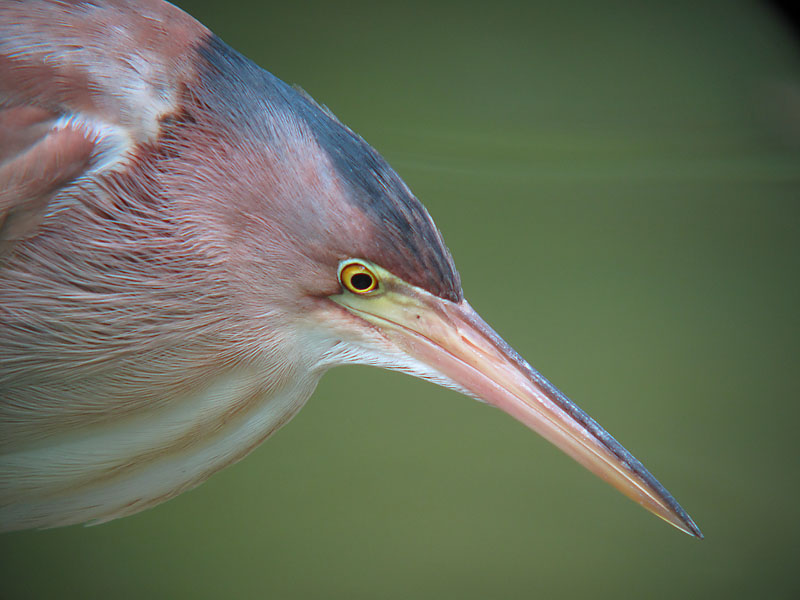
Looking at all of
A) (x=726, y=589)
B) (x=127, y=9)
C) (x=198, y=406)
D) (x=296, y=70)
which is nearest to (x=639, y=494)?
(x=198, y=406)

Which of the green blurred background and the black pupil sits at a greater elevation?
the green blurred background

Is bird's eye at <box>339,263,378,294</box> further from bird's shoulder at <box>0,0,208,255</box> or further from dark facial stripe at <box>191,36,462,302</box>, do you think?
bird's shoulder at <box>0,0,208,255</box>

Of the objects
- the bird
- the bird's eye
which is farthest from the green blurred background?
the bird's eye

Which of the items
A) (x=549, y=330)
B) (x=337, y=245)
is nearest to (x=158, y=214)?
(x=337, y=245)

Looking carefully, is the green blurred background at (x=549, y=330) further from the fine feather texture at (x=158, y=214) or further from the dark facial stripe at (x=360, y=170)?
the dark facial stripe at (x=360, y=170)

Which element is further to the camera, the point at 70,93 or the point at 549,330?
the point at 549,330

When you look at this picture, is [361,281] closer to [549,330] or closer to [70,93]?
[70,93]

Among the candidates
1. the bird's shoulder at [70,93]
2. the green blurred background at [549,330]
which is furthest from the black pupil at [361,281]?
the green blurred background at [549,330]
